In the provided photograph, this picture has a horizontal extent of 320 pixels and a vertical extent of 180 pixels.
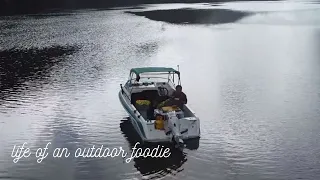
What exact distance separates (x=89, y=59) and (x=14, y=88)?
13.8 m

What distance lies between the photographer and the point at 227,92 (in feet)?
104

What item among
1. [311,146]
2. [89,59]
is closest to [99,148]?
[311,146]

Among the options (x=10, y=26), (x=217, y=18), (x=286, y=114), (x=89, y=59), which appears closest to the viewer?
(x=286, y=114)

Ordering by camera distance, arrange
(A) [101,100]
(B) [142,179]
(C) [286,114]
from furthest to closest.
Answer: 1. (A) [101,100]
2. (C) [286,114]
3. (B) [142,179]

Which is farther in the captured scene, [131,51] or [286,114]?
[131,51]

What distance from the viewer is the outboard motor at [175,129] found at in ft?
64.0

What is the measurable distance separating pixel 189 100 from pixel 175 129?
32.0 feet

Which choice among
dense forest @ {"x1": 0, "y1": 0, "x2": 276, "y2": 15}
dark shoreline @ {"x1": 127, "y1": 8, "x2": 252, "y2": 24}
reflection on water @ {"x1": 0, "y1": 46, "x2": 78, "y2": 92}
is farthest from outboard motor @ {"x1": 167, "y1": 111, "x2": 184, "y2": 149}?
dense forest @ {"x1": 0, "y1": 0, "x2": 276, "y2": 15}

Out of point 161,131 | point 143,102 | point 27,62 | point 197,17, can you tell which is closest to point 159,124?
point 161,131

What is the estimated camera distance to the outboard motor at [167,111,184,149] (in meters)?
19.5

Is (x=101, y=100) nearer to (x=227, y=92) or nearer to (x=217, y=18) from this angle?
(x=227, y=92)

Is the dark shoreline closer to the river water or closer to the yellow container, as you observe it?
the river water

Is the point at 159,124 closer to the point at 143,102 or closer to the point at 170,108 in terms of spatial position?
the point at 170,108

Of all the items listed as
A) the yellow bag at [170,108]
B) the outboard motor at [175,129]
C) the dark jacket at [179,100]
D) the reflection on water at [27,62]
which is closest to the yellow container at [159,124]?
the outboard motor at [175,129]
